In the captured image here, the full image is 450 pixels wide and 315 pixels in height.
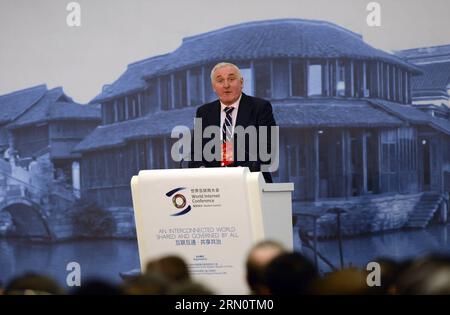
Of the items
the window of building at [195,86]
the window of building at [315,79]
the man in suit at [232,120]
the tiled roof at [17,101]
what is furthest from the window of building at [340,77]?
the man in suit at [232,120]

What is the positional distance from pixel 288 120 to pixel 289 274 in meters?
5.06

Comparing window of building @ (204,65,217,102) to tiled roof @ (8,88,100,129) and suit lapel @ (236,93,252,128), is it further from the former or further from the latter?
suit lapel @ (236,93,252,128)

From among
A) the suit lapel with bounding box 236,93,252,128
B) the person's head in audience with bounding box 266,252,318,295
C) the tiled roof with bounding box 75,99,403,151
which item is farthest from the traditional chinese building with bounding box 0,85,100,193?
the person's head in audience with bounding box 266,252,318,295

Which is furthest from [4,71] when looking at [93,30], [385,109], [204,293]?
[204,293]

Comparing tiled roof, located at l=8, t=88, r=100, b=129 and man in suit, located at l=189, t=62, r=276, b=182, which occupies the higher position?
Result: tiled roof, located at l=8, t=88, r=100, b=129

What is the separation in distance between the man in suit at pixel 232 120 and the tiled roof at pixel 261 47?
112 inches

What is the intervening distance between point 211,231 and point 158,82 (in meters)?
4.13

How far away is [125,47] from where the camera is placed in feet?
24.1

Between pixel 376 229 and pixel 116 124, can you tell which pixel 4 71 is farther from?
pixel 376 229

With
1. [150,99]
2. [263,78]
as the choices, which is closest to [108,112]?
[150,99]

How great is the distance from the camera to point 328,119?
7324 mm

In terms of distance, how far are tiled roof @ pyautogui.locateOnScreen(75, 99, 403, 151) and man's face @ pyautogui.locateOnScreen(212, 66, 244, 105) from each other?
2988 mm

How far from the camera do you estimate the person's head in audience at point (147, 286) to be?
7.61 ft

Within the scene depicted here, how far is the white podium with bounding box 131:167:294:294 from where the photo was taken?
3627 millimetres
